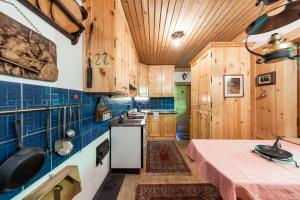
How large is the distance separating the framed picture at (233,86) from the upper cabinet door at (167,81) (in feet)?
8.80

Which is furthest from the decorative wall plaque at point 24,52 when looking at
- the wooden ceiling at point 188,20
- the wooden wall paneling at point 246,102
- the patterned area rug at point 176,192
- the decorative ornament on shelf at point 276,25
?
the wooden wall paneling at point 246,102

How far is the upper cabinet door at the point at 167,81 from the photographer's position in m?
5.66

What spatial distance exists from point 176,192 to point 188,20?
2488 mm

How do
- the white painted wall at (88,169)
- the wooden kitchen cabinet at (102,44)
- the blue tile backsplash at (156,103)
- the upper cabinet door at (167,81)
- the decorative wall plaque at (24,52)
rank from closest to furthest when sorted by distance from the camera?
1. the decorative wall plaque at (24,52)
2. the white painted wall at (88,169)
3. the wooden kitchen cabinet at (102,44)
4. the upper cabinet door at (167,81)
5. the blue tile backsplash at (156,103)

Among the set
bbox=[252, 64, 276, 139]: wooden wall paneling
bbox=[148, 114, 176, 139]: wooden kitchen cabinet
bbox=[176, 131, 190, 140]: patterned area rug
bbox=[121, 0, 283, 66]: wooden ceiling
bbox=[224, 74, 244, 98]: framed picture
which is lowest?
bbox=[176, 131, 190, 140]: patterned area rug

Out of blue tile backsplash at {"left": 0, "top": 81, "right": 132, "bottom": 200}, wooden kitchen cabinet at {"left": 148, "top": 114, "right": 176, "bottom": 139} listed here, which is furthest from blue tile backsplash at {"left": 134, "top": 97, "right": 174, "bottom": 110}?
blue tile backsplash at {"left": 0, "top": 81, "right": 132, "bottom": 200}

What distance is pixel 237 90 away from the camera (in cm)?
303

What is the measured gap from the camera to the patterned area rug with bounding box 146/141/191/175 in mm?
2975

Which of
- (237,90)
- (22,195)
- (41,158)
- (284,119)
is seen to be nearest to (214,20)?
(237,90)

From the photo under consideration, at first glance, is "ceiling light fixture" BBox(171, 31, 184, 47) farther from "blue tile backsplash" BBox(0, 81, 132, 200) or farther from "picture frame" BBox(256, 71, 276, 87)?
"blue tile backsplash" BBox(0, 81, 132, 200)

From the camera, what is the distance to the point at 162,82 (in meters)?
5.68

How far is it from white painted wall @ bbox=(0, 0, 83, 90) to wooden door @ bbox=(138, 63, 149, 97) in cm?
379

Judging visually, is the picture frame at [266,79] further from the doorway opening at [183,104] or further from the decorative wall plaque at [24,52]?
the doorway opening at [183,104]

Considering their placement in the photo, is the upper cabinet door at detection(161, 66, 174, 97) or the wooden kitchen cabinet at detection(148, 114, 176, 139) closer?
the wooden kitchen cabinet at detection(148, 114, 176, 139)
